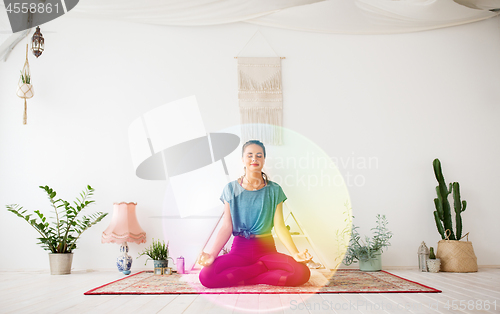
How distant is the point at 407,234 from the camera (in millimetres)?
4168

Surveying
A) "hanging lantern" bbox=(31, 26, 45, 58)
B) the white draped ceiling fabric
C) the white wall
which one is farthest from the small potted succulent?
"hanging lantern" bbox=(31, 26, 45, 58)

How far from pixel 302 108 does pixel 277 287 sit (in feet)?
7.36

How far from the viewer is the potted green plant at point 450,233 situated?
148 inches

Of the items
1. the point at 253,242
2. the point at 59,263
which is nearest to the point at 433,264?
the point at 253,242

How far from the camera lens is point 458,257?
3.75 meters

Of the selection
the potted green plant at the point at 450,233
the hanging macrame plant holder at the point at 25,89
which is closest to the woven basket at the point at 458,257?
the potted green plant at the point at 450,233

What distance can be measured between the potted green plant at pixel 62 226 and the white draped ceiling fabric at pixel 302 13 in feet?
5.89

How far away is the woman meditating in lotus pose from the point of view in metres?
2.66

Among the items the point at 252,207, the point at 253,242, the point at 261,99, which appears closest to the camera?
the point at 253,242

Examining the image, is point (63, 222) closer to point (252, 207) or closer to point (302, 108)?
point (252, 207)

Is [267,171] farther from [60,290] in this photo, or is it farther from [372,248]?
[60,290]

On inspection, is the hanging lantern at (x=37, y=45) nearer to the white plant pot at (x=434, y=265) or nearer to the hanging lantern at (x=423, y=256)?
the hanging lantern at (x=423, y=256)

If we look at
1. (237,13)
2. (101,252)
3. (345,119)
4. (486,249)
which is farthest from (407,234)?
(101,252)

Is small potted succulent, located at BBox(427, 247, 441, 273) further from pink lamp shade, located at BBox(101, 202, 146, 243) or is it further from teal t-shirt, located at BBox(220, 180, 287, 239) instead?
pink lamp shade, located at BBox(101, 202, 146, 243)
